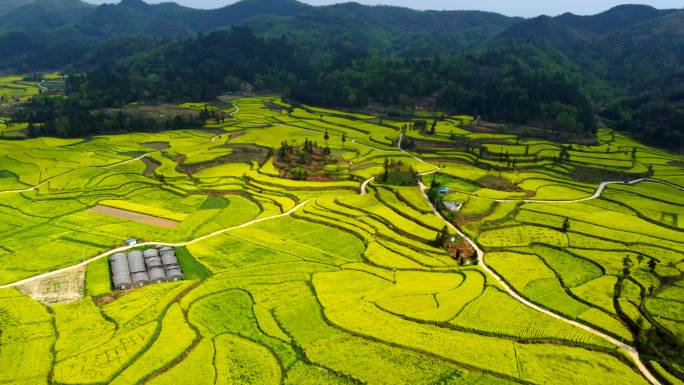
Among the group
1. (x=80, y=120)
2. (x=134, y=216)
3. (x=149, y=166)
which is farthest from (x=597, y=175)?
(x=80, y=120)

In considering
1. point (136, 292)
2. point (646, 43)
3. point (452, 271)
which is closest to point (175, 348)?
point (136, 292)

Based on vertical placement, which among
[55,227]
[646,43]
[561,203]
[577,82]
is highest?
[646,43]

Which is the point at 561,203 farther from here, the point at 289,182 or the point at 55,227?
the point at 55,227

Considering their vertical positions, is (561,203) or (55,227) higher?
(561,203)

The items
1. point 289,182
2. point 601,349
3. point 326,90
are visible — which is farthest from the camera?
point 326,90

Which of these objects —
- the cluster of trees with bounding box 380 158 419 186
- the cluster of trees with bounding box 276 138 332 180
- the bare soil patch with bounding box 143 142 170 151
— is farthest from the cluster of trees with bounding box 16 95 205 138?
the cluster of trees with bounding box 380 158 419 186

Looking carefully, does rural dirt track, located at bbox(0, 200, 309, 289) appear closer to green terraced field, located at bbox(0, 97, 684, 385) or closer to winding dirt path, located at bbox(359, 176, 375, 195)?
green terraced field, located at bbox(0, 97, 684, 385)

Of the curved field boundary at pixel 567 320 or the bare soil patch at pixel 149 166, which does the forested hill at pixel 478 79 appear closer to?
the bare soil patch at pixel 149 166
